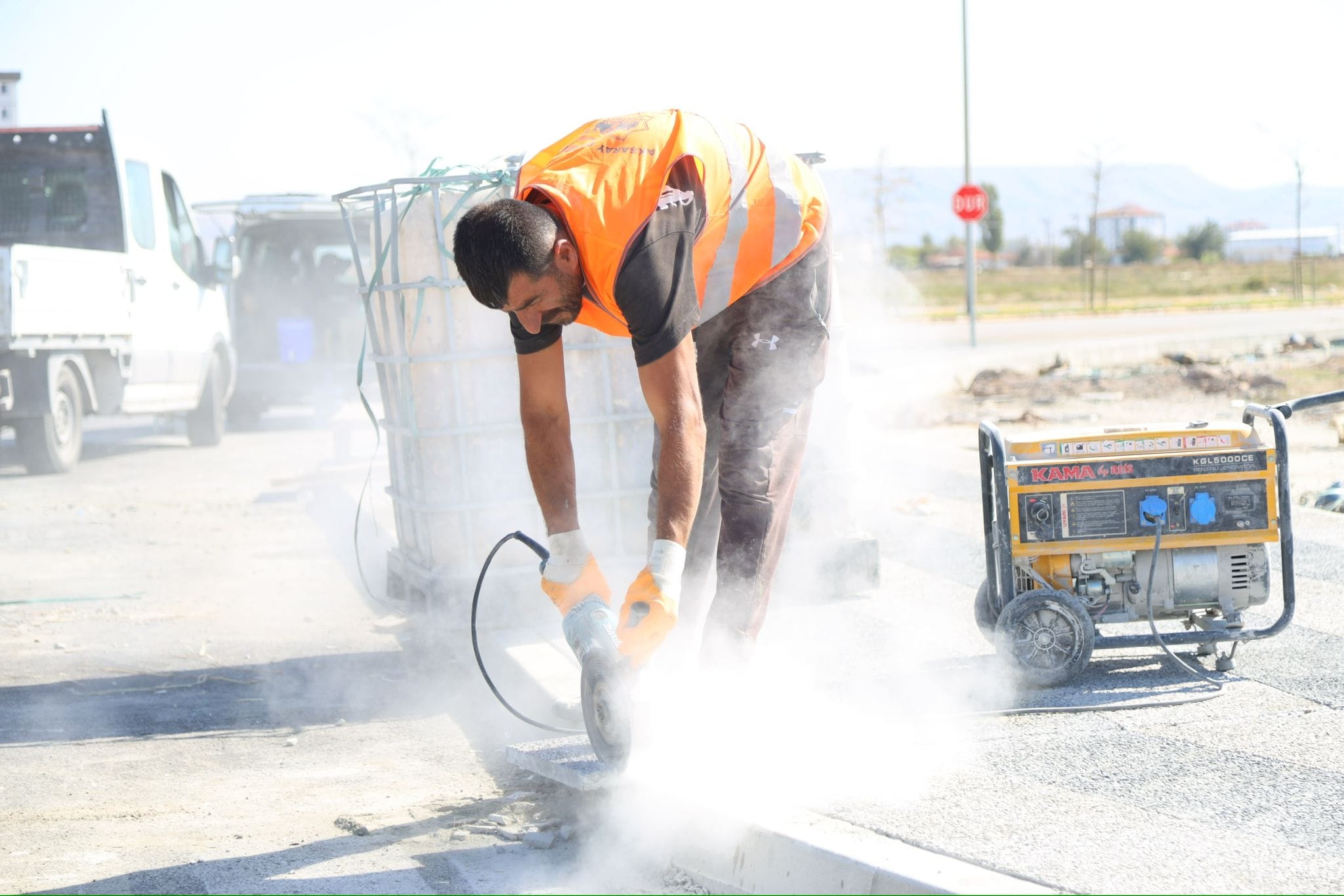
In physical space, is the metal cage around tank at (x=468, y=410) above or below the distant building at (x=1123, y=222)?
below

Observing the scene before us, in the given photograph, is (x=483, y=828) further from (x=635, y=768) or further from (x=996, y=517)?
(x=996, y=517)

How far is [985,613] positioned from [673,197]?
6.48ft

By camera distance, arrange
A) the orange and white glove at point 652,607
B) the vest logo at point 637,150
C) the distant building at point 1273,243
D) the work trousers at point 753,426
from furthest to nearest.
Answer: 1. the distant building at point 1273,243
2. the work trousers at point 753,426
3. the vest logo at point 637,150
4. the orange and white glove at point 652,607

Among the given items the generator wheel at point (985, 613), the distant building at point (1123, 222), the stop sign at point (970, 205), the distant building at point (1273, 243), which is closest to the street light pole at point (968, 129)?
the stop sign at point (970, 205)

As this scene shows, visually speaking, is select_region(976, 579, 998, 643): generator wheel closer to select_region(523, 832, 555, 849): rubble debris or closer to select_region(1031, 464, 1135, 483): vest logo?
select_region(1031, 464, 1135, 483): vest logo

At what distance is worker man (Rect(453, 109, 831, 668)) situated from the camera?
2830mm

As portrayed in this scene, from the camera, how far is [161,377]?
39.9 feet

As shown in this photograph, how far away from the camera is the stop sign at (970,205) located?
21.0 m

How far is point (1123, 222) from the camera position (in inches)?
5492

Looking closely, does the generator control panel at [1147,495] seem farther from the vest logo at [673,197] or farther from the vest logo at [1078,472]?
the vest logo at [673,197]

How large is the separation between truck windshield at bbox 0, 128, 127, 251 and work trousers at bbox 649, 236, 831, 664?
967 centimetres

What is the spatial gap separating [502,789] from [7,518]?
21.0 feet

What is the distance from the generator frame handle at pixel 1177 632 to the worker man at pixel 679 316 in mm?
621

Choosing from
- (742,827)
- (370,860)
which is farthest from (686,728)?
(370,860)
